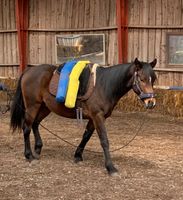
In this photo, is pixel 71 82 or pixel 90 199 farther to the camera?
pixel 71 82

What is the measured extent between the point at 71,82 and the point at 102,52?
6.98m

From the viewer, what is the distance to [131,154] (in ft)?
27.1

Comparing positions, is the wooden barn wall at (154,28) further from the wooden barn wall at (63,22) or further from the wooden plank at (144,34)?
the wooden barn wall at (63,22)

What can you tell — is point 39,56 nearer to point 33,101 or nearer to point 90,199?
point 33,101

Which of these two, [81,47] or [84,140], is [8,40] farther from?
[84,140]

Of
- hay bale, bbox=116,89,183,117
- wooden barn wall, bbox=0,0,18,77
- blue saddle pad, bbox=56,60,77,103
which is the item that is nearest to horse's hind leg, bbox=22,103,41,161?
blue saddle pad, bbox=56,60,77,103

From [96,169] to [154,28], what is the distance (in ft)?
21.4

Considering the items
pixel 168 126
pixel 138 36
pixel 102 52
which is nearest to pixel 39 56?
pixel 102 52

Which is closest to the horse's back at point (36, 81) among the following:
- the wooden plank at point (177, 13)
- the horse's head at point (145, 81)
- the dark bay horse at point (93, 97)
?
the dark bay horse at point (93, 97)

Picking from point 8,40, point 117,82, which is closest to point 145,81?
A: point 117,82

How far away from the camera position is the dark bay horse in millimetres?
6805

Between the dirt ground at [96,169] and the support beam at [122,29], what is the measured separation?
306 cm

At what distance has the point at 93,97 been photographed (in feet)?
23.5

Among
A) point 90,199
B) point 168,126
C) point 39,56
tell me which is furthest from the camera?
point 39,56
